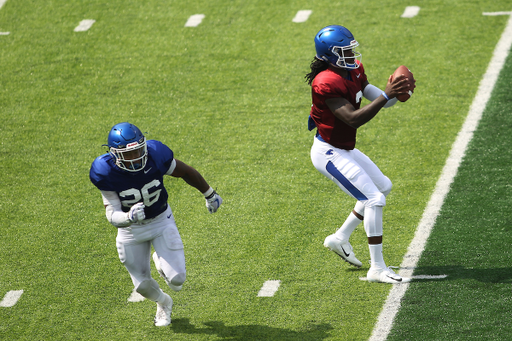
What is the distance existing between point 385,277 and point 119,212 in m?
2.26

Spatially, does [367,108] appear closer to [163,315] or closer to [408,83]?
[408,83]

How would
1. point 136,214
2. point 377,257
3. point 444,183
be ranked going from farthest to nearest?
point 444,183, point 377,257, point 136,214

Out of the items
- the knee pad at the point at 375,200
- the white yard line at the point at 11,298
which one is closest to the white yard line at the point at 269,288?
the knee pad at the point at 375,200

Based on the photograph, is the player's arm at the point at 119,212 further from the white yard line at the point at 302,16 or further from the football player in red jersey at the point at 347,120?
the white yard line at the point at 302,16

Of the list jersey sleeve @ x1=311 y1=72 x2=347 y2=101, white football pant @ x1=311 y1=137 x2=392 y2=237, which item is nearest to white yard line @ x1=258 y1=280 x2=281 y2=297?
white football pant @ x1=311 y1=137 x2=392 y2=237

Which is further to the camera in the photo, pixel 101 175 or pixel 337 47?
pixel 337 47

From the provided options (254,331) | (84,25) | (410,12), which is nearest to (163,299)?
(254,331)

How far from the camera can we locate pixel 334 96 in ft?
17.5

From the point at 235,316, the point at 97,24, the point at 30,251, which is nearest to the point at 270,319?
the point at 235,316

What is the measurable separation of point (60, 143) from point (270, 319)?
14.9 feet

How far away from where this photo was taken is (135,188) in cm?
502

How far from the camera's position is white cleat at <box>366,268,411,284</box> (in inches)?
218

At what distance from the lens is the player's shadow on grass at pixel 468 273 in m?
5.48

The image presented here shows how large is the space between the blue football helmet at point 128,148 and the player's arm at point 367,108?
1579 mm
